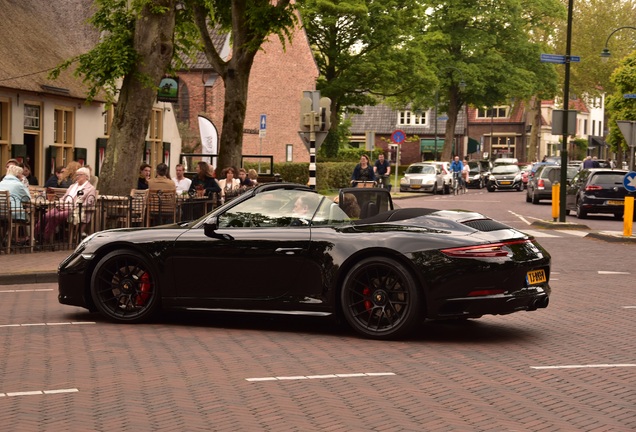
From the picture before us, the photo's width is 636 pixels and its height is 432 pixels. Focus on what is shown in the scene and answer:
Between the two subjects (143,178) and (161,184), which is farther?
(143,178)

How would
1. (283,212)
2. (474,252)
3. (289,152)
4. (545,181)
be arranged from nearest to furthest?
1. (474,252)
2. (283,212)
3. (545,181)
4. (289,152)

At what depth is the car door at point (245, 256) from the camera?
1023cm

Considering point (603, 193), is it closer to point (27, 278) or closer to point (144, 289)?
point (27, 278)

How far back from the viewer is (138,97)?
21.1 metres

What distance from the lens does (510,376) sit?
27.4 ft

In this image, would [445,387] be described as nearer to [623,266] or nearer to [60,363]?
[60,363]

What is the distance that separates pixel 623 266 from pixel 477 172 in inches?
2181

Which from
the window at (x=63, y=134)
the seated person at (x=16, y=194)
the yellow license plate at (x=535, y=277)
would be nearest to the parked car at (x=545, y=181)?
the window at (x=63, y=134)

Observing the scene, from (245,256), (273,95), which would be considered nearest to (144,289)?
(245,256)

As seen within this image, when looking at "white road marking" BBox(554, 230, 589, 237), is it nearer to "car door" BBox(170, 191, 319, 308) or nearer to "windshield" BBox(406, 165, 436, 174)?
"car door" BBox(170, 191, 319, 308)

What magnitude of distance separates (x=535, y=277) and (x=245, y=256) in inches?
102

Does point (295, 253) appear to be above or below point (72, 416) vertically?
above

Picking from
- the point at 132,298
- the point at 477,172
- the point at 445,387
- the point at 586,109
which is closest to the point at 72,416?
the point at 445,387

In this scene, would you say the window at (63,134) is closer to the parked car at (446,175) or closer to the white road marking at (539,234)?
the white road marking at (539,234)
